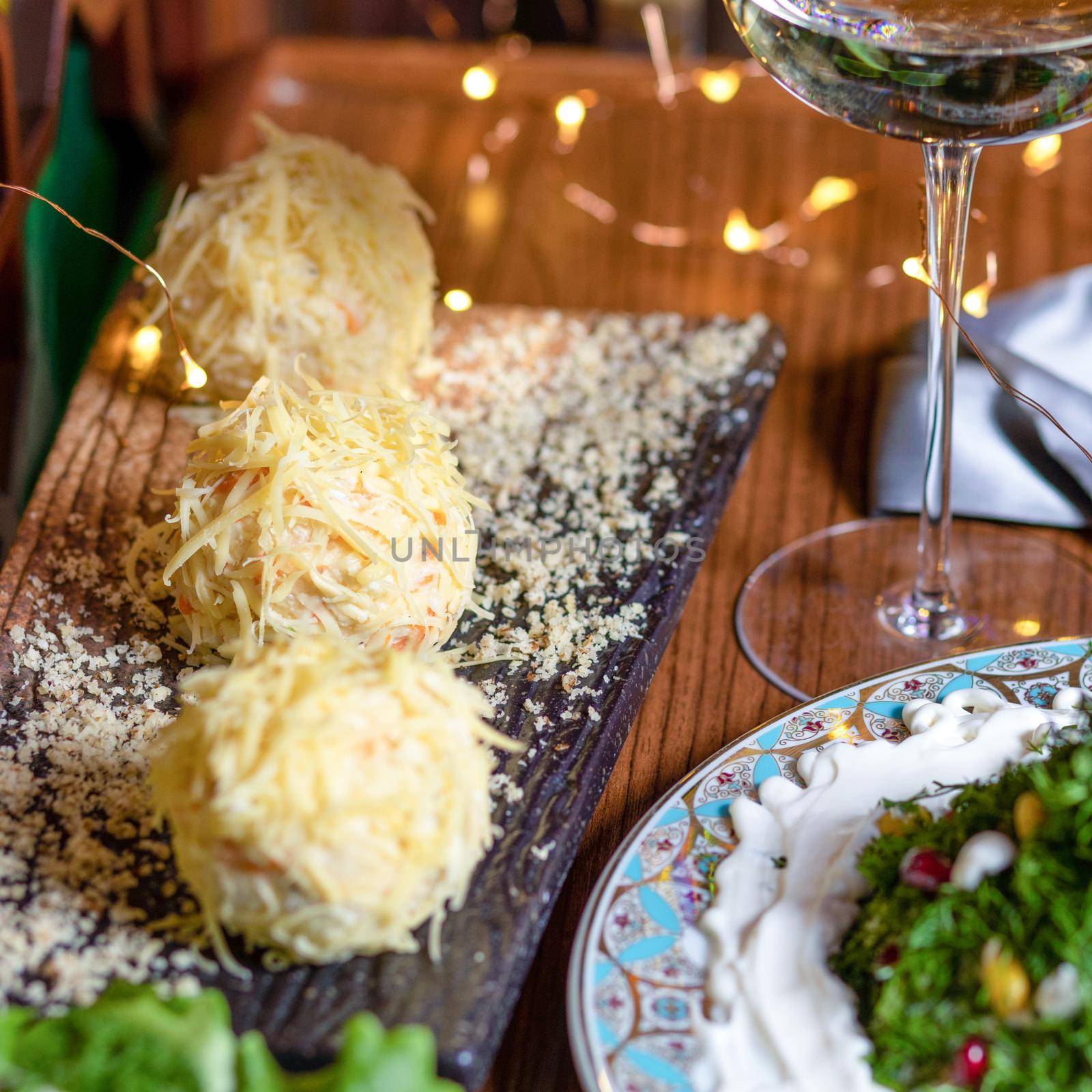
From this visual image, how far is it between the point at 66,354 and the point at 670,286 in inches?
27.4

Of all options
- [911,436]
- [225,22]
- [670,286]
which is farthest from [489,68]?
[911,436]

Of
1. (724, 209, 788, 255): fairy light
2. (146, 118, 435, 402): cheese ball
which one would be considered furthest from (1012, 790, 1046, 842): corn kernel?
(724, 209, 788, 255): fairy light

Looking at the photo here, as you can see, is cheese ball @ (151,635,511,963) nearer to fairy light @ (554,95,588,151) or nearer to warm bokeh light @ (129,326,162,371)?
warm bokeh light @ (129,326,162,371)

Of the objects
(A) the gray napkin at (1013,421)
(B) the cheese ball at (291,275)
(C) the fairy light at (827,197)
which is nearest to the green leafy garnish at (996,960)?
(A) the gray napkin at (1013,421)

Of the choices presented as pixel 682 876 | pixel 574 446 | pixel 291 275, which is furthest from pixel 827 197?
pixel 682 876

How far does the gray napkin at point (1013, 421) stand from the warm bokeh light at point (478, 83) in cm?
71

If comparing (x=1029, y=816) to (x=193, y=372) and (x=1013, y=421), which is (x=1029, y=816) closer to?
(x=1013, y=421)

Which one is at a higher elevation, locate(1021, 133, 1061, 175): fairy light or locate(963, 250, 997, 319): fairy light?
locate(1021, 133, 1061, 175): fairy light

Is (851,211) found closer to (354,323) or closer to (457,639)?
(354,323)

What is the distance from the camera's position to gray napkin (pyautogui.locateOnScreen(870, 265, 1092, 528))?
1.07 metres

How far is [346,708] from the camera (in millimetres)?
620

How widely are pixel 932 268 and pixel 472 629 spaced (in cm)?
40

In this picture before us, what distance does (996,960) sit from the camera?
0.58 meters

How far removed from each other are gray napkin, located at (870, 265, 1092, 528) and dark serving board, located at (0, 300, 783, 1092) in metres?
0.13
